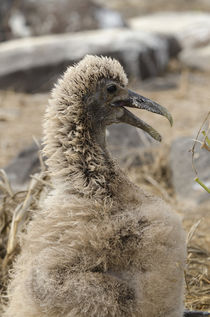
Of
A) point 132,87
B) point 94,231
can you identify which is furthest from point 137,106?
point 132,87

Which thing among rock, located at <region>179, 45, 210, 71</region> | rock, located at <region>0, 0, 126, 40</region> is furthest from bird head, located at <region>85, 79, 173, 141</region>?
rock, located at <region>0, 0, 126, 40</region>

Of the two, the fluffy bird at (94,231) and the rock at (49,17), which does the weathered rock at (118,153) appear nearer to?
the fluffy bird at (94,231)

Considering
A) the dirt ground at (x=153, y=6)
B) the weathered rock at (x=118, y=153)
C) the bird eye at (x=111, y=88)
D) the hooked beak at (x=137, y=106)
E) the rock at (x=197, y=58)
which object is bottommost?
the dirt ground at (x=153, y=6)

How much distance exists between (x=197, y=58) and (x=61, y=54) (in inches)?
126

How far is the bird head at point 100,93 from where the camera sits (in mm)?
2793

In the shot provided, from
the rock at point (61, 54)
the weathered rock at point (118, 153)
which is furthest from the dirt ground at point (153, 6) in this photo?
the weathered rock at point (118, 153)

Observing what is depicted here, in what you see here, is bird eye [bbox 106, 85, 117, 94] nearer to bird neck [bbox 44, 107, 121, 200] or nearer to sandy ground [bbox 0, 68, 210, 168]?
bird neck [bbox 44, 107, 121, 200]

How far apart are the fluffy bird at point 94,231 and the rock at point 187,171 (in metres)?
2.42

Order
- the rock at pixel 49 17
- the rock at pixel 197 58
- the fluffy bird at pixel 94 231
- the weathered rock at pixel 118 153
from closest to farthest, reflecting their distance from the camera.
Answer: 1. the fluffy bird at pixel 94 231
2. the weathered rock at pixel 118 153
3. the rock at pixel 197 58
4. the rock at pixel 49 17

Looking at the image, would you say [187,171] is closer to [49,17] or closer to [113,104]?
[113,104]

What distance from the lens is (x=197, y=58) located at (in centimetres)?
1141

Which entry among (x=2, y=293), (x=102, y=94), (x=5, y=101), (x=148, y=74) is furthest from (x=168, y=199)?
(x=148, y=74)

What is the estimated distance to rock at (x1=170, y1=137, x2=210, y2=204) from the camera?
5.30 meters

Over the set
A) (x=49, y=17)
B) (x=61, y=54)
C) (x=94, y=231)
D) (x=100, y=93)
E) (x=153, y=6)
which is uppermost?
(x=100, y=93)
